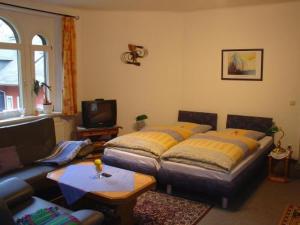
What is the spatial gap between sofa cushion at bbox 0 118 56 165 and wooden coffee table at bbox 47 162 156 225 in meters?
0.72

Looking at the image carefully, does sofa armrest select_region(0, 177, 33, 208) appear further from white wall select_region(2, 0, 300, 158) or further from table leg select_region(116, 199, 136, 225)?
white wall select_region(2, 0, 300, 158)

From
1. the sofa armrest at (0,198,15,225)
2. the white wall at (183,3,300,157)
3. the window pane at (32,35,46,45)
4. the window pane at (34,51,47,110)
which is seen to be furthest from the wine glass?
the white wall at (183,3,300,157)

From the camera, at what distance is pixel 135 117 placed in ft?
19.0

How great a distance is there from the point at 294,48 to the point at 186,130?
6.63ft

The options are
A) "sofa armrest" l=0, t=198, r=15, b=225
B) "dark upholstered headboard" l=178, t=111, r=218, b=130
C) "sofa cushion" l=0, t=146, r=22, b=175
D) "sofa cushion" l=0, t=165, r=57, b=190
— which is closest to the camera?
"sofa armrest" l=0, t=198, r=15, b=225

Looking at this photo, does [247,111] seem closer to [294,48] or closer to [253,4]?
[294,48]

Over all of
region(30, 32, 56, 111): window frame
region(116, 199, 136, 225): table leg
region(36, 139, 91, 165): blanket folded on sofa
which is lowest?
region(116, 199, 136, 225): table leg

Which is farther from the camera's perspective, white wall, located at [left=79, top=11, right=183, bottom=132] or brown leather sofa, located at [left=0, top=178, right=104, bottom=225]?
white wall, located at [left=79, top=11, right=183, bottom=132]

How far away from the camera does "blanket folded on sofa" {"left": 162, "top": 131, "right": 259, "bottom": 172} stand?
3.53m

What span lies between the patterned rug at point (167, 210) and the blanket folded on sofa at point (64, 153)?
991 mm

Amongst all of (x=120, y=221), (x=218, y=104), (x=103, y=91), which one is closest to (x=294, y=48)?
(x=218, y=104)

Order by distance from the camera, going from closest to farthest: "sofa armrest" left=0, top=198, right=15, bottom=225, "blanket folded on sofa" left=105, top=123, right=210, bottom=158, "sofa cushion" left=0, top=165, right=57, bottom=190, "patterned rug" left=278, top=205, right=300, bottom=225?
"sofa armrest" left=0, top=198, right=15, bottom=225 < "patterned rug" left=278, top=205, right=300, bottom=225 < "sofa cushion" left=0, top=165, right=57, bottom=190 < "blanket folded on sofa" left=105, top=123, right=210, bottom=158

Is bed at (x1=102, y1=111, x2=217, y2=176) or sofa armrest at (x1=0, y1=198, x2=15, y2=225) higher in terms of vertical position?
sofa armrest at (x1=0, y1=198, x2=15, y2=225)

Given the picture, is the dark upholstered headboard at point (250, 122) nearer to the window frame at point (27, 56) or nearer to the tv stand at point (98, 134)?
the tv stand at point (98, 134)
